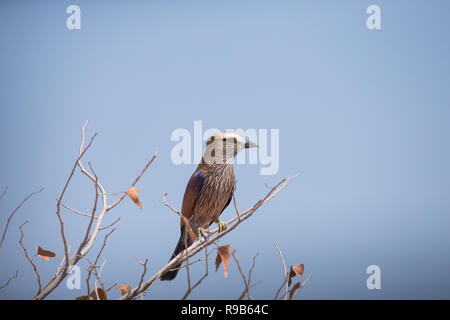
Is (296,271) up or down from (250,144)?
down

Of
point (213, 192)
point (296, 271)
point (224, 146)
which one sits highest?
point (224, 146)

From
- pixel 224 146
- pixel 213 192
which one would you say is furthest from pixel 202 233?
pixel 224 146

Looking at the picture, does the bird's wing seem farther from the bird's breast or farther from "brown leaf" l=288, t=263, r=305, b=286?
"brown leaf" l=288, t=263, r=305, b=286

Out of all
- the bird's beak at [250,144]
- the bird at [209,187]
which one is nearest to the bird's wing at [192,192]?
the bird at [209,187]

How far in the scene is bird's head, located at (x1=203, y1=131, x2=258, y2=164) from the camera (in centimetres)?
84

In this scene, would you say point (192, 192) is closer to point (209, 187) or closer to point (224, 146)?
point (209, 187)

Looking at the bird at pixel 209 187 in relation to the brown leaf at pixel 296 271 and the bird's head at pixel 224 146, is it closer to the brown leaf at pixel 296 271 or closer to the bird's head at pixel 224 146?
the bird's head at pixel 224 146

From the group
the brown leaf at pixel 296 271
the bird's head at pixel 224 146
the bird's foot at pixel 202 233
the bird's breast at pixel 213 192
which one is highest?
the bird's head at pixel 224 146

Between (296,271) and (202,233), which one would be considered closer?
(296,271)

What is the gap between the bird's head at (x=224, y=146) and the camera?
0.84 m

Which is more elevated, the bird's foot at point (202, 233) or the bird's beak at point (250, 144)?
the bird's beak at point (250, 144)

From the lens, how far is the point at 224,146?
862 millimetres
